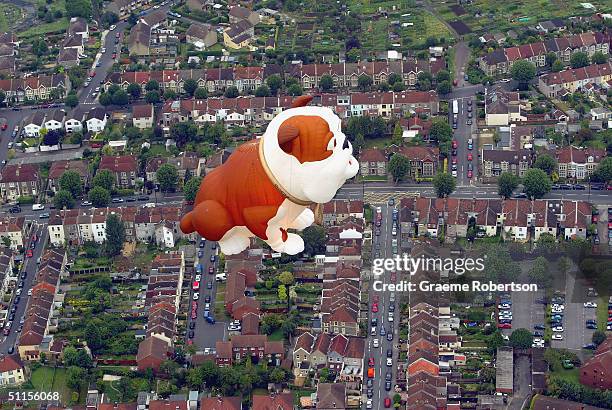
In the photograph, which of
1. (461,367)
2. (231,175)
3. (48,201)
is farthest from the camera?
(48,201)

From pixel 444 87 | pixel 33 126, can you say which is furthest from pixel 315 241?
pixel 33 126

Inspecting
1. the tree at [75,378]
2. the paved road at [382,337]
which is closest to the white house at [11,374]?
the tree at [75,378]

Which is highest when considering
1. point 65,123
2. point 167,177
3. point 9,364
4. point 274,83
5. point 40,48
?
point 9,364

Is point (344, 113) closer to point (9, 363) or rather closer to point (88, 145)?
point (88, 145)

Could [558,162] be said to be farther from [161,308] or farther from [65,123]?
[65,123]

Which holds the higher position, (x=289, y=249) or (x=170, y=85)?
(x=289, y=249)

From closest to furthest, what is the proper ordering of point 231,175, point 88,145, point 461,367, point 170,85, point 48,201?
point 231,175, point 461,367, point 48,201, point 88,145, point 170,85

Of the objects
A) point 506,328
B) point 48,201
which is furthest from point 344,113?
point 506,328

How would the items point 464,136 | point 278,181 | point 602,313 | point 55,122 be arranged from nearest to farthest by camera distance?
point 278,181, point 602,313, point 464,136, point 55,122
